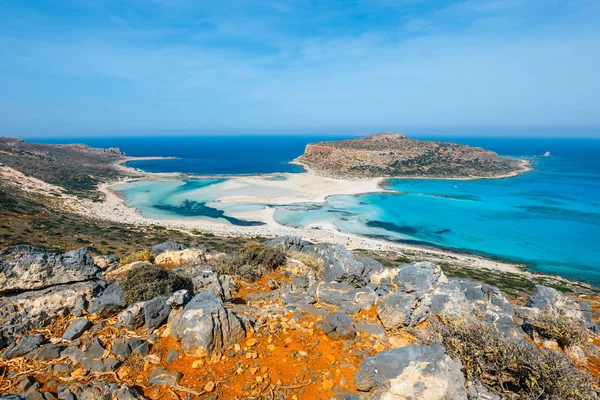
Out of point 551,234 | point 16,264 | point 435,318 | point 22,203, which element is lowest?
point 551,234

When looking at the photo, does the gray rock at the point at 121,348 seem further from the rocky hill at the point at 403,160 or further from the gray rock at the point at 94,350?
the rocky hill at the point at 403,160

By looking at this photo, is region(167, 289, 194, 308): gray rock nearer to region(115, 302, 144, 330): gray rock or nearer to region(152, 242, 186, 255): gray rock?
region(115, 302, 144, 330): gray rock

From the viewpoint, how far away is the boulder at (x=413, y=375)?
14.0 ft

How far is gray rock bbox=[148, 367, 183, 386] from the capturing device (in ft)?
15.4

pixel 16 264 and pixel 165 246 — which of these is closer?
pixel 16 264

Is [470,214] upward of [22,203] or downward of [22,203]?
downward

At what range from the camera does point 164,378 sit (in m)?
4.75

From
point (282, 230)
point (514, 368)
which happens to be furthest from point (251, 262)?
point (282, 230)

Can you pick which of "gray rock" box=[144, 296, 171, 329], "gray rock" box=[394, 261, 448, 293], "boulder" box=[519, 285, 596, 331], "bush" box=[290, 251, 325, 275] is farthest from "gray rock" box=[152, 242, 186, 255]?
"boulder" box=[519, 285, 596, 331]

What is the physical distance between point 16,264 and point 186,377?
5740 millimetres

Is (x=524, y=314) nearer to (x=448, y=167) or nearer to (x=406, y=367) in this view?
(x=406, y=367)

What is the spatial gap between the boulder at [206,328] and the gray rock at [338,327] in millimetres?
1682

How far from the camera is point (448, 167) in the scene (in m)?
105

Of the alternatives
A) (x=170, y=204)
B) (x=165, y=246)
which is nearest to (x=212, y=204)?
(x=170, y=204)
